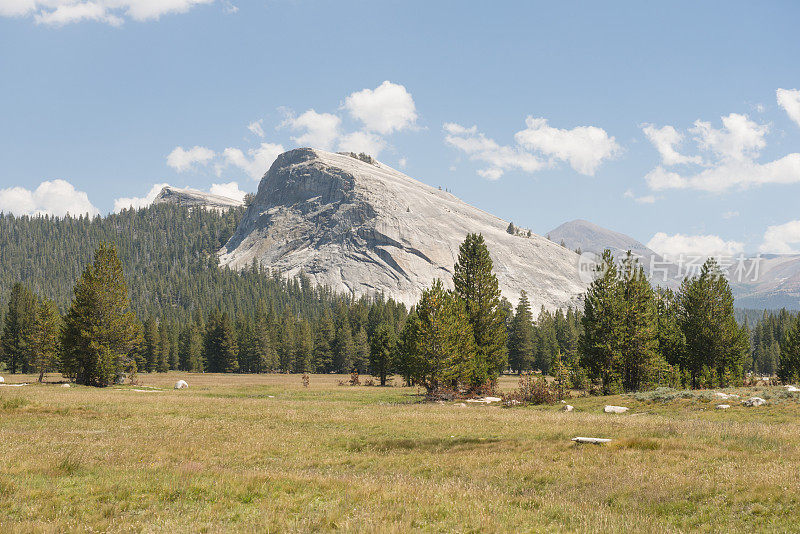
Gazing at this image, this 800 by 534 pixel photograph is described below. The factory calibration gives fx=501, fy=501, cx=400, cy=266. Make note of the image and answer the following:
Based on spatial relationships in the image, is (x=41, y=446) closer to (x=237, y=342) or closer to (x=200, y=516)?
(x=200, y=516)

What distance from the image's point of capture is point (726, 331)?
50.3 m

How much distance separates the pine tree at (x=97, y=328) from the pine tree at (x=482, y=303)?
120 ft

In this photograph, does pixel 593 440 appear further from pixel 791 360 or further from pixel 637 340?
pixel 791 360

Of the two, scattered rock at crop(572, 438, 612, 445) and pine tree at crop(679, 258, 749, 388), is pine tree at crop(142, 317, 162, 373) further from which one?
scattered rock at crop(572, 438, 612, 445)

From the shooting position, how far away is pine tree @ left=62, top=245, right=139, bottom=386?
172ft

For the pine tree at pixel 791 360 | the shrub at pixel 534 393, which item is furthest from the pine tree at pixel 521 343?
the shrub at pixel 534 393

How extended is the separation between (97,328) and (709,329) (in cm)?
6284

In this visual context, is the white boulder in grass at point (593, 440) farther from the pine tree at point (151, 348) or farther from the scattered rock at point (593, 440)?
the pine tree at point (151, 348)

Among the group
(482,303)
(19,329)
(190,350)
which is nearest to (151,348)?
(190,350)

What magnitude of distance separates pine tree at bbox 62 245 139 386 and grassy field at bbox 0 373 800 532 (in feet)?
88.1

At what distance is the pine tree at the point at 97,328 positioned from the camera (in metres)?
52.5

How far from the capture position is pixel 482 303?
5231 cm

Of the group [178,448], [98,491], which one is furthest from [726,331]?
[98,491]

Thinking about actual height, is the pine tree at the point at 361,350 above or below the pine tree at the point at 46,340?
below
